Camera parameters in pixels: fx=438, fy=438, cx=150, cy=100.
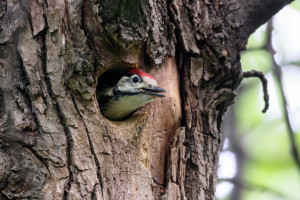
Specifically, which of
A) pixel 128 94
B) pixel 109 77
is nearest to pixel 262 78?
pixel 128 94

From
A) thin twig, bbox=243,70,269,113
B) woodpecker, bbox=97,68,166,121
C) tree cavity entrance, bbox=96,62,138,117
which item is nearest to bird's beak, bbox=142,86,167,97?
woodpecker, bbox=97,68,166,121

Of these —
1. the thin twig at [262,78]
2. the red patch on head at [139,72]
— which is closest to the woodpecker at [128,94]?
the red patch on head at [139,72]

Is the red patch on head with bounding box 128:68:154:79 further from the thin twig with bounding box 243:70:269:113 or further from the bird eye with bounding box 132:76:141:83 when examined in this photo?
the thin twig with bounding box 243:70:269:113

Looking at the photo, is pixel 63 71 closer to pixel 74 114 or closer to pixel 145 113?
pixel 74 114

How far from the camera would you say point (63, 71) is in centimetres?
295

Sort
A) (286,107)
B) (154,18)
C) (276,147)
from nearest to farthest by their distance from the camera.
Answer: (154,18), (286,107), (276,147)

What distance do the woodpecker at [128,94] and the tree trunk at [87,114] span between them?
0.10m

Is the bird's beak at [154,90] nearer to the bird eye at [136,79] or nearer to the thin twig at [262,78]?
the bird eye at [136,79]

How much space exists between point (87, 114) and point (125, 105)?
96 cm

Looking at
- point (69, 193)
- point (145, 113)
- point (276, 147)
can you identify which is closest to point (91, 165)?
point (69, 193)

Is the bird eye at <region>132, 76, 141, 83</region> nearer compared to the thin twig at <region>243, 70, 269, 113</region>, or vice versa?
the bird eye at <region>132, 76, 141, 83</region>

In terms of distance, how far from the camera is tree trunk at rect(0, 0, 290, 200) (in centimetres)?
282

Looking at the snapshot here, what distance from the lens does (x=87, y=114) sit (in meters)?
3.03

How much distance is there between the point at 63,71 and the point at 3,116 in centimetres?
49
